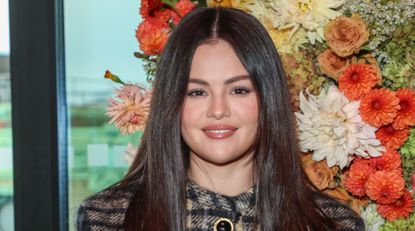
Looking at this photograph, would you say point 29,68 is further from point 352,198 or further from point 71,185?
point 352,198

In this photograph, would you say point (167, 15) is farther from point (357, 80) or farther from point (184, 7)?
point (357, 80)

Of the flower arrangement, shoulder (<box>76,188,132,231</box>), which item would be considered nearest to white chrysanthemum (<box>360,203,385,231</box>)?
the flower arrangement

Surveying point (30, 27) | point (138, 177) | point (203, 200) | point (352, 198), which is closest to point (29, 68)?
point (30, 27)

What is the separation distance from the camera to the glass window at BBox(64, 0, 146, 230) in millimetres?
2041

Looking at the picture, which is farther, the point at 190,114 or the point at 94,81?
the point at 94,81

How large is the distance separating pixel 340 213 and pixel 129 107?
49 centimetres

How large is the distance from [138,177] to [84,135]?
75cm

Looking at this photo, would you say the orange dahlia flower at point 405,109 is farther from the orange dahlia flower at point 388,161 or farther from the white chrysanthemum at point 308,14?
the white chrysanthemum at point 308,14

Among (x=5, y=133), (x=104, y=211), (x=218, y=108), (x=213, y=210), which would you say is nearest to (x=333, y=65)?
(x=218, y=108)

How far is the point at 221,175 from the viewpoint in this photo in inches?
54.5

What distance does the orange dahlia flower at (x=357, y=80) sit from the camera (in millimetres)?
1331

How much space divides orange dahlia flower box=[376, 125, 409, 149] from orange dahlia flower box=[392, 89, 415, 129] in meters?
0.01

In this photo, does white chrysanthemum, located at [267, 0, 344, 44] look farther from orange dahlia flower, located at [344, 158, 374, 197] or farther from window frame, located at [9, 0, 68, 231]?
window frame, located at [9, 0, 68, 231]

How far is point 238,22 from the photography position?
133cm
